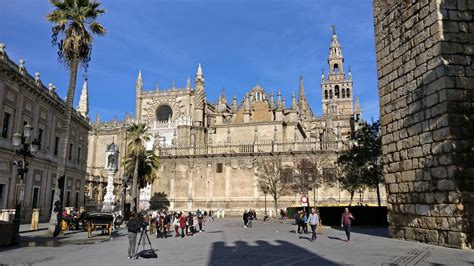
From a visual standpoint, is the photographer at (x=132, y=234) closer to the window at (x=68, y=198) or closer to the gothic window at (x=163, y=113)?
the window at (x=68, y=198)

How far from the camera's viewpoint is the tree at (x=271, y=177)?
141ft

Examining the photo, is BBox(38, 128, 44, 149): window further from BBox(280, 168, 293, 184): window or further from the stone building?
BBox(280, 168, 293, 184): window

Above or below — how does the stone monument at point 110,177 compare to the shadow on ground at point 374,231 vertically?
above

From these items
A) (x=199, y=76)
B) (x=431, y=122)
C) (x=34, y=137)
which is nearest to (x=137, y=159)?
(x=34, y=137)

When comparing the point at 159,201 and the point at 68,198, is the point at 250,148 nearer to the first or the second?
the point at 159,201

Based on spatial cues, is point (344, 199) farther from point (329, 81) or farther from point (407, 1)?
point (329, 81)

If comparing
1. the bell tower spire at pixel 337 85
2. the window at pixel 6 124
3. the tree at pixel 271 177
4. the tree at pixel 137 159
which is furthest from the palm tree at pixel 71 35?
the bell tower spire at pixel 337 85

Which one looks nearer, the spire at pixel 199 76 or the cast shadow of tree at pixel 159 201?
the cast shadow of tree at pixel 159 201

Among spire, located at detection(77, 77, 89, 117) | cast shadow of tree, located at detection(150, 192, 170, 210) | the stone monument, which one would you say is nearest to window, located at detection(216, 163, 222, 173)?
cast shadow of tree, located at detection(150, 192, 170, 210)

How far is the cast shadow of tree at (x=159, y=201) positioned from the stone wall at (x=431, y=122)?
40.2 metres

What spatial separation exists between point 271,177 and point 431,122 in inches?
1323

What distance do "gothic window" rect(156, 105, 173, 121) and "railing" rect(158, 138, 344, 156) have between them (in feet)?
37.7

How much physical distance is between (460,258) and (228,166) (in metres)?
40.0

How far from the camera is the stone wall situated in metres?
9.92
